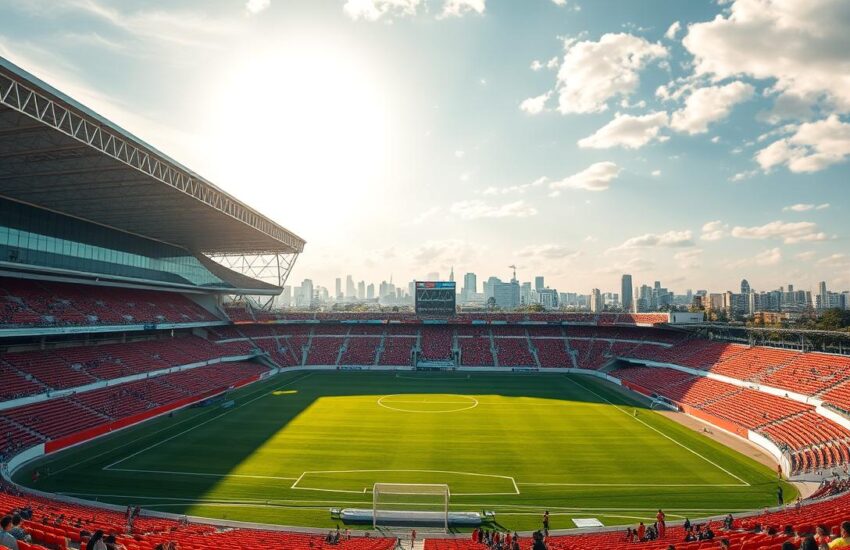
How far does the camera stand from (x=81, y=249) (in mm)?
46719

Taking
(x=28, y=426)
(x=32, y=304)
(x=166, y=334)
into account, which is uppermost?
(x=32, y=304)

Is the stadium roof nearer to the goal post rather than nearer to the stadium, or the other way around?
the stadium

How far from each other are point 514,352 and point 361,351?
917 inches

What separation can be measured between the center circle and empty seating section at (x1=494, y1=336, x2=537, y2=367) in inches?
825

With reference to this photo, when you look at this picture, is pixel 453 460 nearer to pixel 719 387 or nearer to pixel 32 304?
pixel 719 387

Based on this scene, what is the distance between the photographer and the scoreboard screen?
231 feet

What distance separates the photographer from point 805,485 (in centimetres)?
2514

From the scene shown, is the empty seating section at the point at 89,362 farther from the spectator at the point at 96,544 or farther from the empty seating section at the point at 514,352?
the empty seating section at the point at 514,352

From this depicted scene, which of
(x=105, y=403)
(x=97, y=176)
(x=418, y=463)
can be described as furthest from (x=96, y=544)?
(x=105, y=403)

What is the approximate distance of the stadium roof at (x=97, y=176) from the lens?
2520 cm

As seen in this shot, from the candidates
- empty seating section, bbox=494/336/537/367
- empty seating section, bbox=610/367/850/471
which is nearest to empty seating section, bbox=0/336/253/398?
empty seating section, bbox=494/336/537/367

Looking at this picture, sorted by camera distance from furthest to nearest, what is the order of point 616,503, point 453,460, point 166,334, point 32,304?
point 166,334, point 32,304, point 453,460, point 616,503

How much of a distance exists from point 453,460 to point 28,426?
89.2ft

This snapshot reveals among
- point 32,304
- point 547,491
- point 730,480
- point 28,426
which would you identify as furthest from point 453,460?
point 32,304
